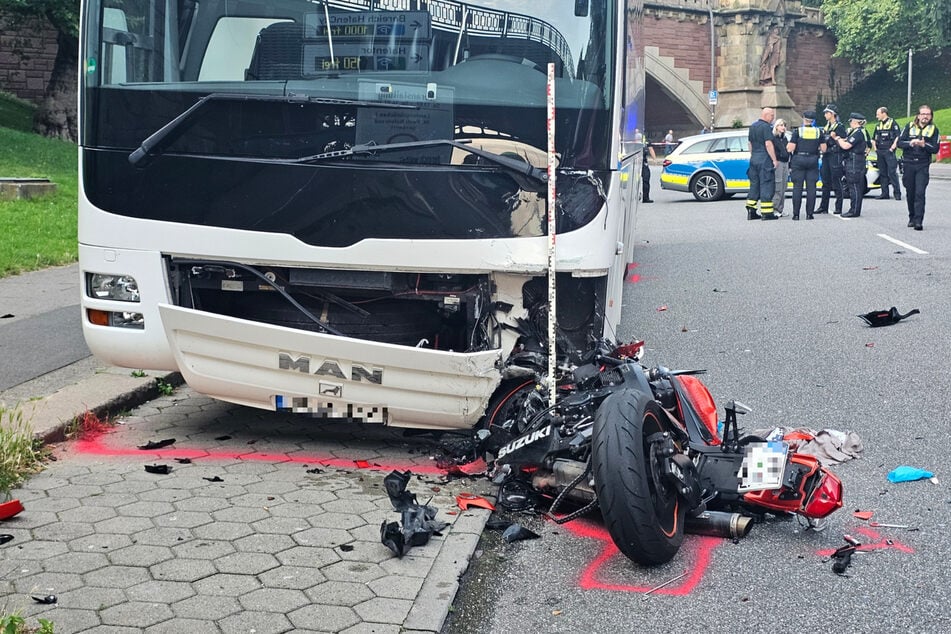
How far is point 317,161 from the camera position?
17.5 feet

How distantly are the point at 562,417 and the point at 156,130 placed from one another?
2412mm

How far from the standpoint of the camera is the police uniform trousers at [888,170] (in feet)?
78.8

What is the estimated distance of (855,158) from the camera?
2047 cm

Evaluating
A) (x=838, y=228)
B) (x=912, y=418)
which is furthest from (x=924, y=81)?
(x=912, y=418)

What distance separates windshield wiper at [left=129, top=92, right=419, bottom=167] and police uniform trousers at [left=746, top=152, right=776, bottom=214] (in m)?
16.1

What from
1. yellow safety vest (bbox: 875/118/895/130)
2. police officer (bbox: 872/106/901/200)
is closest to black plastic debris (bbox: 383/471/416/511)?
police officer (bbox: 872/106/901/200)

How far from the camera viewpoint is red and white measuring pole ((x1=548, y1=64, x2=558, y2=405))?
16.8 feet

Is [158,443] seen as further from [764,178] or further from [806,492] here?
[764,178]

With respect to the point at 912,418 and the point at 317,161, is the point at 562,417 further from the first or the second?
the point at 912,418

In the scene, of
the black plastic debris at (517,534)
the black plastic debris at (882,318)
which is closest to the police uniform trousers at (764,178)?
the black plastic debris at (882,318)

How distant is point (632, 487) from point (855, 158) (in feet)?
58.7

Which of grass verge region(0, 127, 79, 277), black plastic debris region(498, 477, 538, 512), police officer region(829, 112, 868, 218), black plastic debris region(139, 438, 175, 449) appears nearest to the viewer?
black plastic debris region(498, 477, 538, 512)

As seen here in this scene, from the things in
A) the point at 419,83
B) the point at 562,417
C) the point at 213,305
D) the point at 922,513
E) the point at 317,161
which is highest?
the point at 419,83

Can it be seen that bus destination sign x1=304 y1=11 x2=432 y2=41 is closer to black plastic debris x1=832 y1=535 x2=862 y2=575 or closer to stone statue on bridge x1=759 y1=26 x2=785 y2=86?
black plastic debris x1=832 y1=535 x2=862 y2=575
